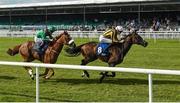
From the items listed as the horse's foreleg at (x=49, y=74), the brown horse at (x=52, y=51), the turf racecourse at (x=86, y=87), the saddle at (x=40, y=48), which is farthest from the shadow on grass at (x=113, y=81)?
the saddle at (x=40, y=48)

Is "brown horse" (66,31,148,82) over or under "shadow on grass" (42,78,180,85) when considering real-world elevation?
over

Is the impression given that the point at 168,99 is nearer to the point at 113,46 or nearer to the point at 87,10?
the point at 113,46

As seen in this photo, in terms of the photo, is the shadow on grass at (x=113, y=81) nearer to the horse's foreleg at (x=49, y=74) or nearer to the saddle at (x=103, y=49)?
the horse's foreleg at (x=49, y=74)

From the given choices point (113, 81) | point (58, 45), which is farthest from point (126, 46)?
point (58, 45)

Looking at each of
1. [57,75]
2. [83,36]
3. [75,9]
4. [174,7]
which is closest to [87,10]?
[75,9]

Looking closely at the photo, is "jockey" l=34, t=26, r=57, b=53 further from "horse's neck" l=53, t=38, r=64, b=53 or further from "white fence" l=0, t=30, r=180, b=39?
"white fence" l=0, t=30, r=180, b=39

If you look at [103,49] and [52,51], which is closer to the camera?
[103,49]

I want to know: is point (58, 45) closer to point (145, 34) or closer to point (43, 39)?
point (43, 39)

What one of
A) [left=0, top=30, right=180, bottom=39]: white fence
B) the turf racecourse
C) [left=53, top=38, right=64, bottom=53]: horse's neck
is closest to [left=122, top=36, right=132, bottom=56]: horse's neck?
the turf racecourse

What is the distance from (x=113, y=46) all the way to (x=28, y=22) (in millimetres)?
50214

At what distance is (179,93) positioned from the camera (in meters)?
8.66

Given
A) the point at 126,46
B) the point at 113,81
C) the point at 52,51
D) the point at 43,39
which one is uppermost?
the point at 43,39

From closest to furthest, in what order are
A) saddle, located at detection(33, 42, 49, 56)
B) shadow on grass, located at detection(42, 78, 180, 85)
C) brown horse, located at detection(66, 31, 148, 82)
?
shadow on grass, located at detection(42, 78, 180, 85), brown horse, located at detection(66, 31, 148, 82), saddle, located at detection(33, 42, 49, 56)

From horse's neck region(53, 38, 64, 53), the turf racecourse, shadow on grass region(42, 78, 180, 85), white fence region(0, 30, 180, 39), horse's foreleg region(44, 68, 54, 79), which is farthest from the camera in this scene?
white fence region(0, 30, 180, 39)
